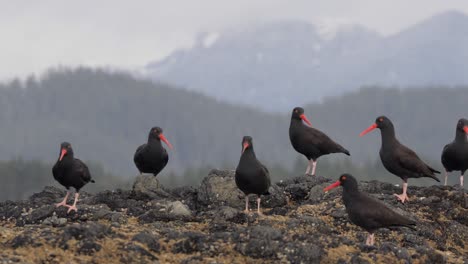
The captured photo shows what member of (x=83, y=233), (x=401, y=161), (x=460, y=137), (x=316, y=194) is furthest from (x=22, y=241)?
(x=460, y=137)

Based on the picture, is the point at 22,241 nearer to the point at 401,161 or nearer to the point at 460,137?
the point at 401,161

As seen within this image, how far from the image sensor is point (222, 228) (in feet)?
43.0

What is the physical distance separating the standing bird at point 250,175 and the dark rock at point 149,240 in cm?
345

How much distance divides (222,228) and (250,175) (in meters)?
2.04

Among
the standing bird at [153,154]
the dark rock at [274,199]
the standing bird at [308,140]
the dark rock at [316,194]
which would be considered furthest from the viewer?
the standing bird at [308,140]

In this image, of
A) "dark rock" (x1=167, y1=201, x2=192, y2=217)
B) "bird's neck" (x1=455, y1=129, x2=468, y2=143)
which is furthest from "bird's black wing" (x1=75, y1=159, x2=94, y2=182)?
"bird's neck" (x1=455, y1=129, x2=468, y2=143)

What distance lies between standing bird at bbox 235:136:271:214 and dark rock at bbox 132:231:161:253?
11.3ft

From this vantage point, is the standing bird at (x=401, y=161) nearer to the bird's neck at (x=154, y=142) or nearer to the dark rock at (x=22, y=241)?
the bird's neck at (x=154, y=142)

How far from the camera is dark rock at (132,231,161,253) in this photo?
11549 millimetres

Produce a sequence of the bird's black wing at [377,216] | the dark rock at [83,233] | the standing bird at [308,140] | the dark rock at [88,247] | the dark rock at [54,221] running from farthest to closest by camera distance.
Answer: the standing bird at [308,140] < the dark rock at [54,221] < the bird's black wing at [377,216] < the dark rock at [83,233] < the dark rock at [88,247]

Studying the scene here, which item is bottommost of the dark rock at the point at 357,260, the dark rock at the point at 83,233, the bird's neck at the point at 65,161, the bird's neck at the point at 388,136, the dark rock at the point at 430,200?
the dark rock at the point at 357,260

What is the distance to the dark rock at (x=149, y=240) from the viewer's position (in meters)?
11.5

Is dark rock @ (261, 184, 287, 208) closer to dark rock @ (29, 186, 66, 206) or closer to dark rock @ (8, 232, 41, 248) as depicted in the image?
dark rock @ (29, 186, 66, 206)

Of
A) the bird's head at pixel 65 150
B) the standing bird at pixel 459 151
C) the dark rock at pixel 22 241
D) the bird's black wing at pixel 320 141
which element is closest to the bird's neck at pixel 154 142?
the bird's head at pixel 65 150
